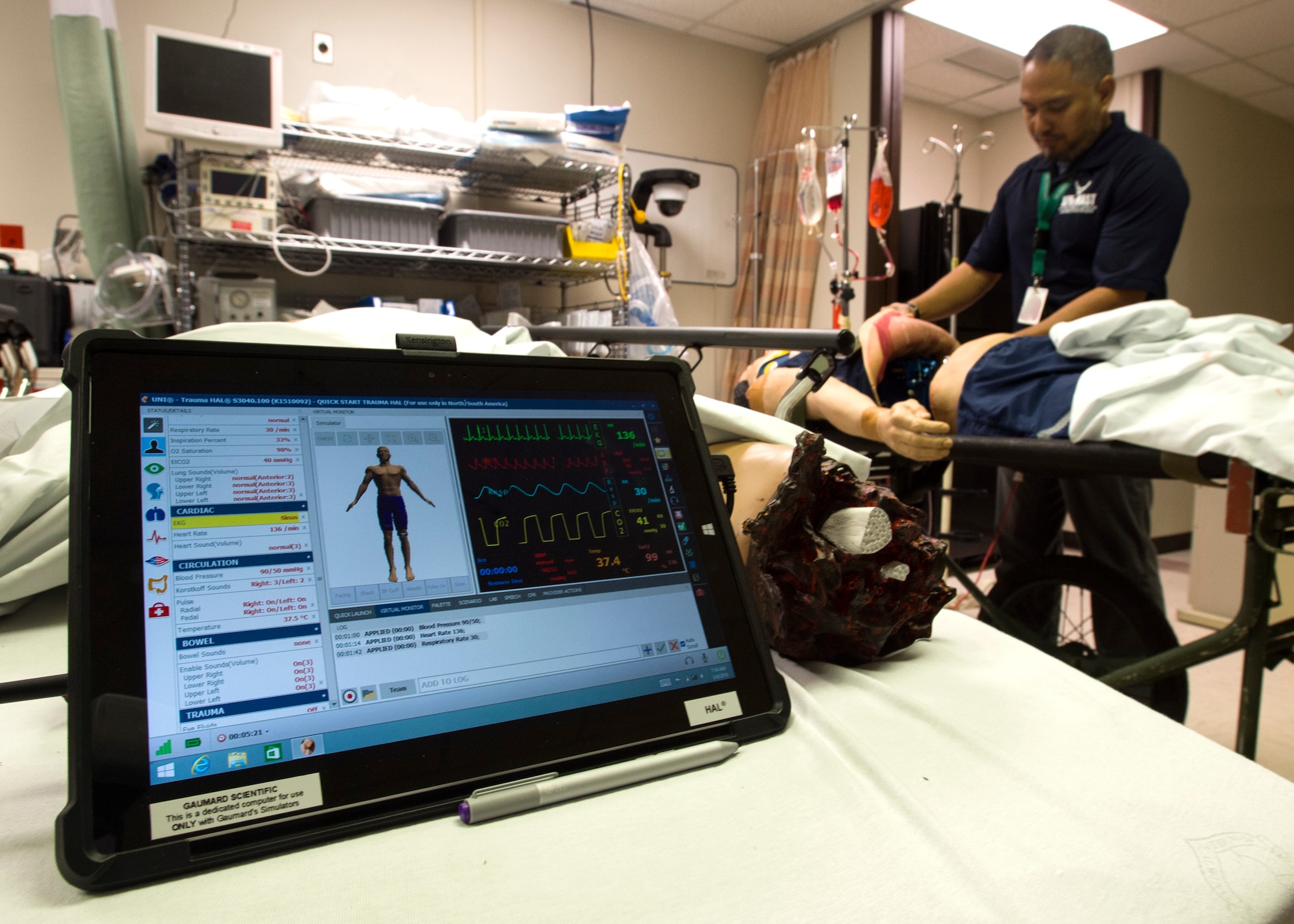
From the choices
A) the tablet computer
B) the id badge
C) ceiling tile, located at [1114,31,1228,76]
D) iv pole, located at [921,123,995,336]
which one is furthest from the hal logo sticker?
ceiling tile, located at [1114,31,1228,76]

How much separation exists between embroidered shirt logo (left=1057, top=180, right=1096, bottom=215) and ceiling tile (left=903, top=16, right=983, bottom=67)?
77.2 inches

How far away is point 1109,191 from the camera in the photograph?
5.46ft

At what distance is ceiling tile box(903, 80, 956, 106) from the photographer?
4.14 metres

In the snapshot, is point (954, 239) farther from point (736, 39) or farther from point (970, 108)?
point (970, 108)

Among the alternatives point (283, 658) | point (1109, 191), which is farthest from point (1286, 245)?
point (283, 658)

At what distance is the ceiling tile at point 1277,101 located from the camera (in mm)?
4211

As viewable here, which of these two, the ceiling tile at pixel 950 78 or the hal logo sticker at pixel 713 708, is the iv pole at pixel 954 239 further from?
the hal logo sticker at pixel 713 708

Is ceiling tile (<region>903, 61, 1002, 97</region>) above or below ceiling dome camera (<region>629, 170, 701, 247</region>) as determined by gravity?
above

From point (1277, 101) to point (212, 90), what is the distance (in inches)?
208

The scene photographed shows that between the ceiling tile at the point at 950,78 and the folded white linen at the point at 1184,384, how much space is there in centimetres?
310

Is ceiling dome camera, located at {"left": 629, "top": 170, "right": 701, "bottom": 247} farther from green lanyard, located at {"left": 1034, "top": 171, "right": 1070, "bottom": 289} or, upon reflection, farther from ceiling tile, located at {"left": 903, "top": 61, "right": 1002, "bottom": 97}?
ceiling tile, located at {"left": 903, "top": 61, "right": 1002, "bottom": 97}

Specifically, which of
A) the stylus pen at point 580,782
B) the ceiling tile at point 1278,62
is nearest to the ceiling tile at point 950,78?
the ceiling tile at point 1278,62

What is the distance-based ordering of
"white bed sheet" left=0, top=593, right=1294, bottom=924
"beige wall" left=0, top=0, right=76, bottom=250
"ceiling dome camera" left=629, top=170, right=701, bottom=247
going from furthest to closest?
"ceiling dome camera" left=629, top=170, right=701, bottom=247 → "beige wall" left=0, top=0, right=76, bottom=250 → "white bed sheet" left=0, top=593, right=1294, bottom=924

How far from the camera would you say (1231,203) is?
431 cm
